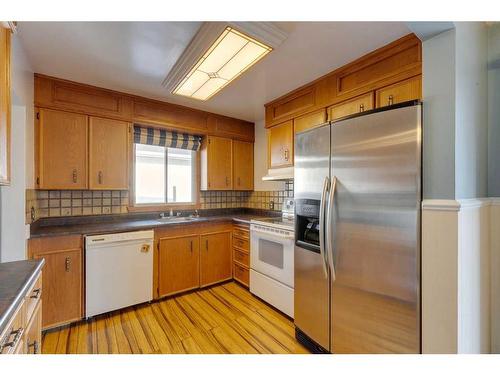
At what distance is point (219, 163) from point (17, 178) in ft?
6.92

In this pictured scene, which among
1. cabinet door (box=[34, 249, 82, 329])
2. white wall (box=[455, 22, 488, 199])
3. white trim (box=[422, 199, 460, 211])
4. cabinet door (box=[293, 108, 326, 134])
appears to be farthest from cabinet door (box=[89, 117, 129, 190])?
white wall (box=[455, 22, 488, 199])

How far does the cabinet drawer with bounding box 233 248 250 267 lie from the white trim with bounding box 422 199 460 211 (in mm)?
2022

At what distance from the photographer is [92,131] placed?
7.86 ft

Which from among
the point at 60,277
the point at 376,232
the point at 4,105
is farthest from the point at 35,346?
the point at 376,232

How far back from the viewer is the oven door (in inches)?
86.5

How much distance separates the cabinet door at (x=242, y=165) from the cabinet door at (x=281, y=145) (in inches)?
28.1

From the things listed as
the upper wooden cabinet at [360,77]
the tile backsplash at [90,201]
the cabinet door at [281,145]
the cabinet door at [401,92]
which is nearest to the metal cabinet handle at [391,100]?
the cabinet door at [401,92]

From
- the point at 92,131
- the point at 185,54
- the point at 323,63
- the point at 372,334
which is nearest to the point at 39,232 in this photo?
the point at 92,131

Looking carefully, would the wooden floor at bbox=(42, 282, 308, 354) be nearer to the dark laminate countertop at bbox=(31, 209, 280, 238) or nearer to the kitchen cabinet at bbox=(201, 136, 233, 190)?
the dark laminate countertop at bbox=(31, 209, 280, 238)

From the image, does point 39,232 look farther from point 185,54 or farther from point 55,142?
point 185,54

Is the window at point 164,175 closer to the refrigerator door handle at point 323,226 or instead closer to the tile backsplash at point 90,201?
the tile backsplash at point 90,201

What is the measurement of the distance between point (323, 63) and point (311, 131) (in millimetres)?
667

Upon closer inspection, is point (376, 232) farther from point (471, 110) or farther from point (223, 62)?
point (223, 62)

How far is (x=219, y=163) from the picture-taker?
3361 mm
